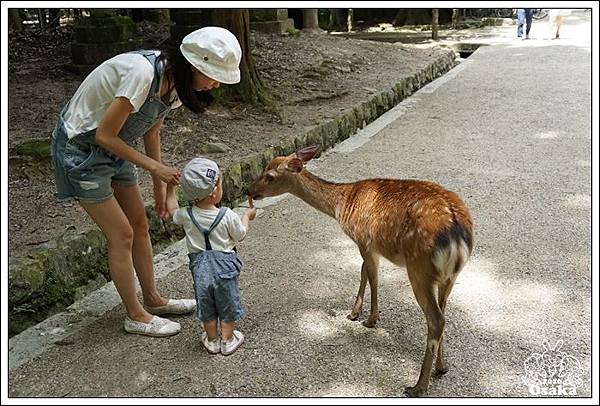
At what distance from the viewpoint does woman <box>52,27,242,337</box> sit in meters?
2.32

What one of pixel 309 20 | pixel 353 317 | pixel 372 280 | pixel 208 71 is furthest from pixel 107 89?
pixel 309 20

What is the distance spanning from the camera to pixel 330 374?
2469 millimetres

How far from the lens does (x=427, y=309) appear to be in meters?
2.28

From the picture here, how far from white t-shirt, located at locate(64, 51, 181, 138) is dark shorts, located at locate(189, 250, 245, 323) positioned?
0.63 meters

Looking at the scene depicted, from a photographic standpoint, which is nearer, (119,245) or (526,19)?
(119,245)

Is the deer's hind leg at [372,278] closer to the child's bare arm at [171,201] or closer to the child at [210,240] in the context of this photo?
the child at [210,240]

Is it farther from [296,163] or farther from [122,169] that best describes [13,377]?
[296,163]

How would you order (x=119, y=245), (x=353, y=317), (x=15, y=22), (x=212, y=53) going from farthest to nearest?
1. (x=15, y=22)
2. (x=353, y=317)
3. (x=119, y=245)
4. (x=212, y=53)

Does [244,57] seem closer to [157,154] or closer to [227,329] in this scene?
[157,154]

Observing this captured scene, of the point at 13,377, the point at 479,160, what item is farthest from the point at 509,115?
the point at 13,377

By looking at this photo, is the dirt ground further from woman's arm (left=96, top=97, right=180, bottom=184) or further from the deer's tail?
the deer's tail

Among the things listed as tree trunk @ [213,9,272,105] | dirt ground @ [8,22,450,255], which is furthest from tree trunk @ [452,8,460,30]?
→ tree trunk @ [213,9,272,105]

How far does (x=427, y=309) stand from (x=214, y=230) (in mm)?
854

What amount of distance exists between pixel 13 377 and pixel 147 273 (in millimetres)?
692
